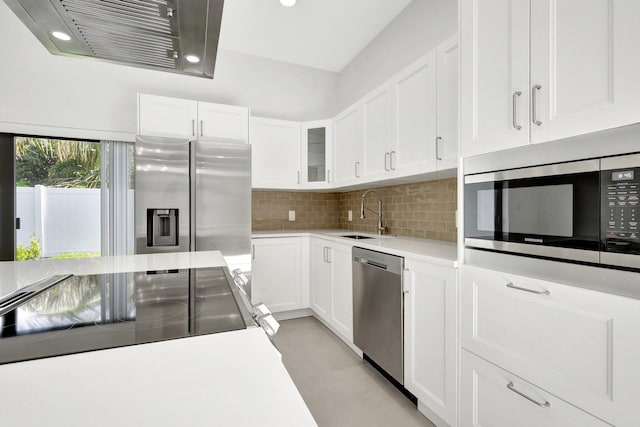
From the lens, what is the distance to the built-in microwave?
2.96 ft

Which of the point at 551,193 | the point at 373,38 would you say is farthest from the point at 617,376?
the point at 373,38

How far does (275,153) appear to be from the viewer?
3.26 metres

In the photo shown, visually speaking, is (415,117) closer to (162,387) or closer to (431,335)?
(431,335)

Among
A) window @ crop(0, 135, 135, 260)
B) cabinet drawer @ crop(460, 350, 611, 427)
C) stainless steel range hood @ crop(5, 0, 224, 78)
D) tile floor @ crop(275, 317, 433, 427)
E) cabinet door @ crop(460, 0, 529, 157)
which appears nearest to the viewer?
stainless steel range hood @ crop(5, 0, 224, 78)

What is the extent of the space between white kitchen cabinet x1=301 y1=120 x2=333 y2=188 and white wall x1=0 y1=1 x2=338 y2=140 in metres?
0.61

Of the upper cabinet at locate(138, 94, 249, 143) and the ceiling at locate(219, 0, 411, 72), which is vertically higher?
the ceiling at locate(219, 0, 411, 72)

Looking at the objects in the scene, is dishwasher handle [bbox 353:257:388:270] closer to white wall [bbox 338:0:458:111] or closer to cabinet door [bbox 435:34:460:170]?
cabinet door [bbox 435:34:460:170]

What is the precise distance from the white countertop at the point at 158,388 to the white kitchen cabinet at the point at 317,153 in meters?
2.84

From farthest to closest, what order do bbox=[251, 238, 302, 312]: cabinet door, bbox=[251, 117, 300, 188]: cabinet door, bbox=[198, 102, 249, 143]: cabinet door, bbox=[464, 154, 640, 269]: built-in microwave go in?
bbox=[251, 117, 300, 188]: cabinet door < bbox=[251, 238, 302, 312]: cabinet door < bbox=[198, 102, 249, 143]: cabinet door < bbox=[464, 154, 640, 269]: built-in microwave

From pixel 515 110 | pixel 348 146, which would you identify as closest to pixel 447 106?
pixel 515 110

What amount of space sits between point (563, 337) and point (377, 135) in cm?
181

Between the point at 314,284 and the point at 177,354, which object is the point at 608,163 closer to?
the point at 177,354

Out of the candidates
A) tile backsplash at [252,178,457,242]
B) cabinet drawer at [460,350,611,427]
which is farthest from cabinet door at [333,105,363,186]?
cabinet drawer at [460,350,611,427]

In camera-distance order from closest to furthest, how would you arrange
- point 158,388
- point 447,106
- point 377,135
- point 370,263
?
point 158,388
point 447,106
point 370,263
point 377,135
